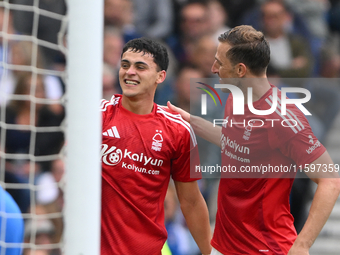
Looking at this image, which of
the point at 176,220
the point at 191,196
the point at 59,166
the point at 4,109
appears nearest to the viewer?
the point at 191,196

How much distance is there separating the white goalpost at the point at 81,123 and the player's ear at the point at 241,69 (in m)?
1.47

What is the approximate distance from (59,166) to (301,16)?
420cm

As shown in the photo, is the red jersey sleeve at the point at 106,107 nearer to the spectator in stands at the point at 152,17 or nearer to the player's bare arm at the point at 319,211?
the player's bare arm at the point at 319,211

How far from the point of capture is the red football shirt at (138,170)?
3.37 metres

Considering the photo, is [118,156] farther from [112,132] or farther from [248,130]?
[248,130]

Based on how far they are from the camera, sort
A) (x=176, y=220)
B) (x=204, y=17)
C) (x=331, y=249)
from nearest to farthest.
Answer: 1. (x=176, y=220)
2. (x=331, y=249)
3. (x=204, y=17)

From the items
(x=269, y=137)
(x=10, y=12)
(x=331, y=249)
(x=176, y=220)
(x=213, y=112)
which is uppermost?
(x=10, y=12)

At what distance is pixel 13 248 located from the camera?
2.36 metres

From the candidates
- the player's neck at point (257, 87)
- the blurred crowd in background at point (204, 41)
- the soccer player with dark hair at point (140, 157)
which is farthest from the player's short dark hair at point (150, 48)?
the blurred crowd in background at point (204, 41)

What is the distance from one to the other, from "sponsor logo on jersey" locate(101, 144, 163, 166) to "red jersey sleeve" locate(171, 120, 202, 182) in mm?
210

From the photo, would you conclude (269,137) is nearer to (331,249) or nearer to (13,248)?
(13,248)

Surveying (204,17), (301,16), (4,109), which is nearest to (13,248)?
(4,109)

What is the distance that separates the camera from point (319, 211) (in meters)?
2.92

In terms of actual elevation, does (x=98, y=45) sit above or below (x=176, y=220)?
above
